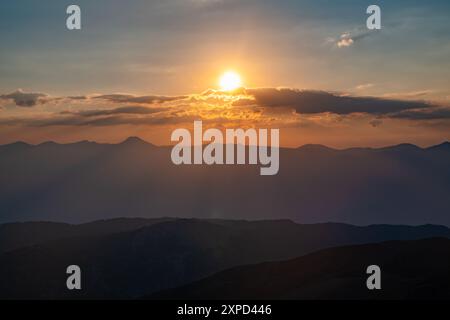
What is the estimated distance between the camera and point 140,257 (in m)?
144

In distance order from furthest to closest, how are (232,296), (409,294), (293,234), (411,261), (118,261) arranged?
1. (293,234)
2. (118,261)
3. (232,296)
4. (411,261)
5. (409,294)

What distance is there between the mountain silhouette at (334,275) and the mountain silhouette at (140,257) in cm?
4149

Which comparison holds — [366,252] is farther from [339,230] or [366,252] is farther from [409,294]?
[339,230]

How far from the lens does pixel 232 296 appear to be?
3278 inches

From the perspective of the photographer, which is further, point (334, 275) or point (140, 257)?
point (140, 257)

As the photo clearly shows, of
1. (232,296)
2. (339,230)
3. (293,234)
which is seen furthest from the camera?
(339,230)

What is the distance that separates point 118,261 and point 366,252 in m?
68.9

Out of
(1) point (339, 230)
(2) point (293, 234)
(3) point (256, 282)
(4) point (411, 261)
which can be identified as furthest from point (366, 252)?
(1) point (339, 230)

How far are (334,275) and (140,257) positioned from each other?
77465mm

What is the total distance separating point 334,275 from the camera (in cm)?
7412

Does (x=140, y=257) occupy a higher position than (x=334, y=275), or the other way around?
(x=140, y=257)

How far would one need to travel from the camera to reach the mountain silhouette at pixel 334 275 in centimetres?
6144

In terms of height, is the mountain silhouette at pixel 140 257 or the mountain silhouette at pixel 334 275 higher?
the mountain silhouette at pixel 140 257
